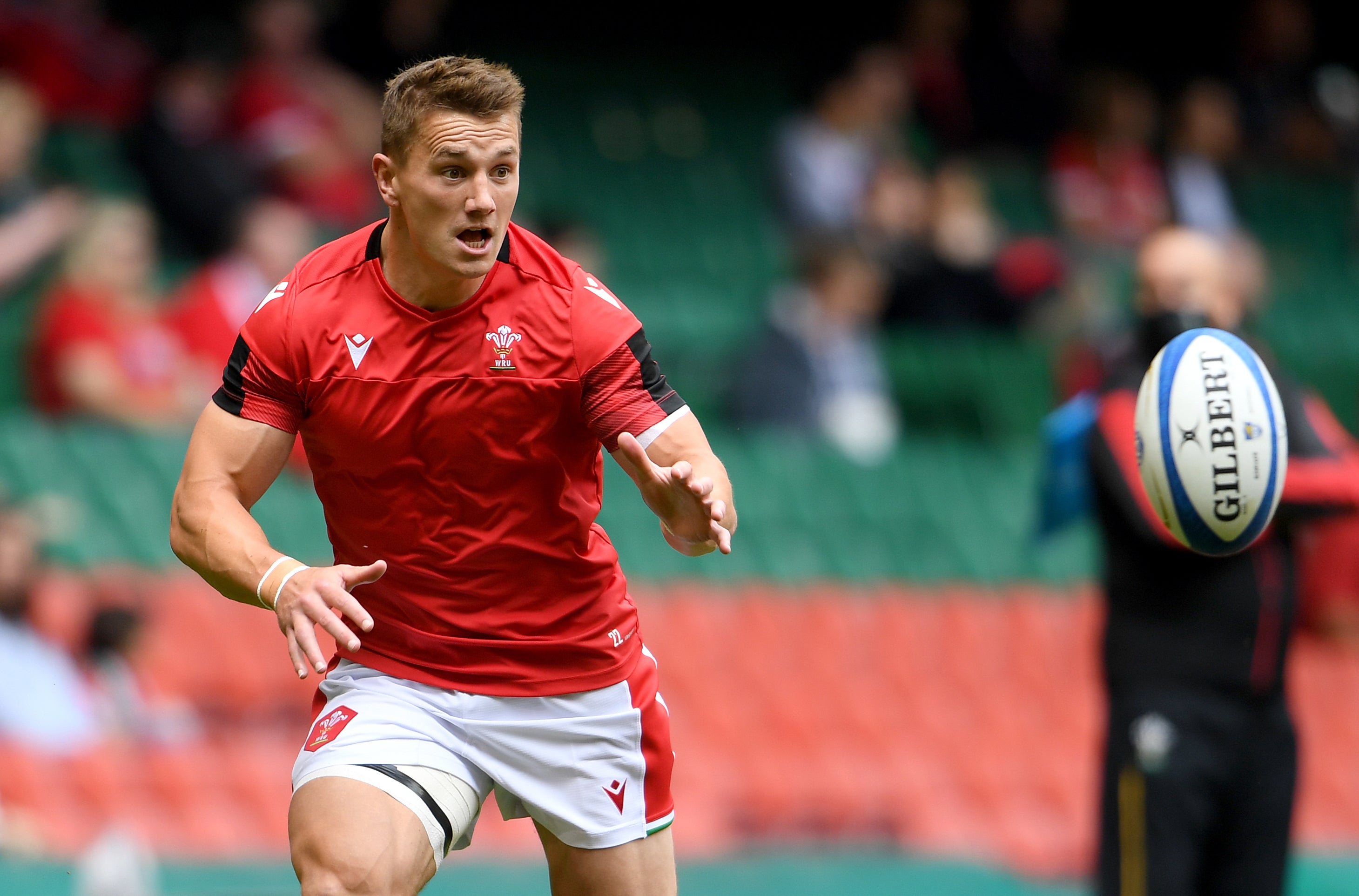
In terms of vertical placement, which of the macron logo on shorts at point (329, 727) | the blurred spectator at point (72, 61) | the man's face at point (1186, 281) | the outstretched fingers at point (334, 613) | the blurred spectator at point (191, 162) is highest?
the blurred spectator at point (72, 61)

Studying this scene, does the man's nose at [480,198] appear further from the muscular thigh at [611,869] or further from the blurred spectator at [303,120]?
the blurred spectator at [303,120]

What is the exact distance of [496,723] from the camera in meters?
3.87

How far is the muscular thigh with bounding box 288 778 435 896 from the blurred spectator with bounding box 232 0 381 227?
6.70m

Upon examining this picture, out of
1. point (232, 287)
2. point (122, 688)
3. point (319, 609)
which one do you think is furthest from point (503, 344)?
point (232, 287)

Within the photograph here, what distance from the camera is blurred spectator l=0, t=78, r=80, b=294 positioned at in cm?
840

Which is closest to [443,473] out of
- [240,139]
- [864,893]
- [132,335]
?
[864,893]

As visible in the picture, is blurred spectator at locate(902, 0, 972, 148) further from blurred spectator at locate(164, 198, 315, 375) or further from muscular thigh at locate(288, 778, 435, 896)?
muscular thigh at locate(288, 778, 435, 896)

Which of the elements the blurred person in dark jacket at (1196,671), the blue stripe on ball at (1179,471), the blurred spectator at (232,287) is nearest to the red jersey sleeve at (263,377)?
the blue stripe on ball at (1179,471)

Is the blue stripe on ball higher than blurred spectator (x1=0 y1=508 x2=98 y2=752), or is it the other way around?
the blue stripe on ball

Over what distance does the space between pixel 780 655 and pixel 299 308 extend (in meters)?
4.95

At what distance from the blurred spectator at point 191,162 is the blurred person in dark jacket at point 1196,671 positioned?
213 inches

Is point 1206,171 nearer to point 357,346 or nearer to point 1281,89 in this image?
point 1281,89

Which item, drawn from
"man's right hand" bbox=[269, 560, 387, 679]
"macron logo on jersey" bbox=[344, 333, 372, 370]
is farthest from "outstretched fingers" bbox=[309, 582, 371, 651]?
"macron logo on jersey" bbox=[344, 333, 372, 370]

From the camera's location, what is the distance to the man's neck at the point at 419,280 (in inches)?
151
